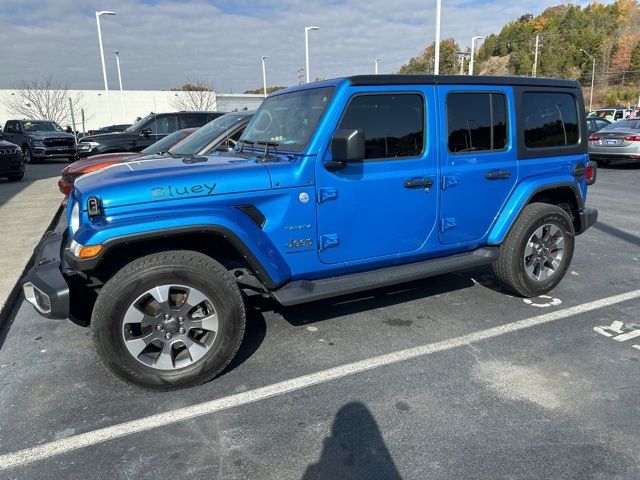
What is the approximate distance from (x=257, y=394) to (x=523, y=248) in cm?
273

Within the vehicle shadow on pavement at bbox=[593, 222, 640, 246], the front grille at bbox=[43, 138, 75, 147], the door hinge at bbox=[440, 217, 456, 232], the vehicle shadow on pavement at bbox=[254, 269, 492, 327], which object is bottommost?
the vehicle shadow on pavement at bbox=[593, 222, 640, 246]

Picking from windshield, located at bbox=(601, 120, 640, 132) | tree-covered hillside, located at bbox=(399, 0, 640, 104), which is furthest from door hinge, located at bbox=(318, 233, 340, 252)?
tree-covered hillside, located at bbox=(399, 0, 640, 104)

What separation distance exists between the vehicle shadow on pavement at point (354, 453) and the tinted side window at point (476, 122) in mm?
2293

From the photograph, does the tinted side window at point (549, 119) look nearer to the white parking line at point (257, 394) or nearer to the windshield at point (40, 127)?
the white parking line at point (257, 394)

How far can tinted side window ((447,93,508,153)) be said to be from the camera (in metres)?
4.00

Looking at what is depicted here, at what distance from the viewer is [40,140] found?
19.9m

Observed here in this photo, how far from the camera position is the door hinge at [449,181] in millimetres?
3949

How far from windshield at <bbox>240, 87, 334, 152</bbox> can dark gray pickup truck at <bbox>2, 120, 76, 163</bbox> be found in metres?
18.5

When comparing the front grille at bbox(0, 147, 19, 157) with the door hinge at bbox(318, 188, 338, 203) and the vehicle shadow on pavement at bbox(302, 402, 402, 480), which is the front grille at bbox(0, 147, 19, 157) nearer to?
the door hinge at bbox(318, 188, 338, 203)

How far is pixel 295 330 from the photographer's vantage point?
4070 mm

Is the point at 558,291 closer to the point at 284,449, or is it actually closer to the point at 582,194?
→ the point at 582,194

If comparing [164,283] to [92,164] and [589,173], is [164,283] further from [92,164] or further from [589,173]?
[92,164]

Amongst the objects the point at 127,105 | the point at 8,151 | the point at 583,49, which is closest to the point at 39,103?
the point at 127,105

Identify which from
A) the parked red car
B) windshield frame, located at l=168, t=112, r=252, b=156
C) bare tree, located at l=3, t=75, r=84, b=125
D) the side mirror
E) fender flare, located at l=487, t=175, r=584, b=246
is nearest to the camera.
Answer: the side mirror
